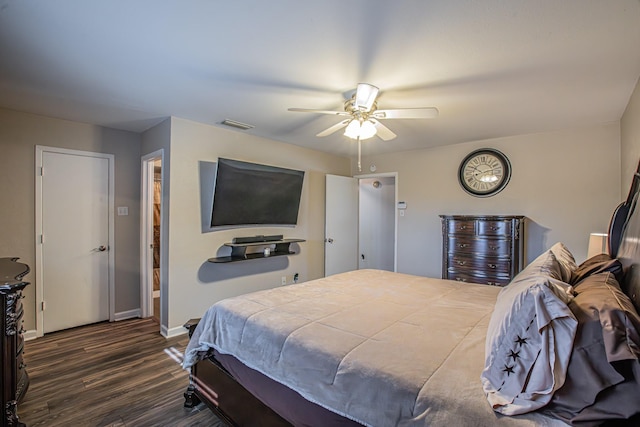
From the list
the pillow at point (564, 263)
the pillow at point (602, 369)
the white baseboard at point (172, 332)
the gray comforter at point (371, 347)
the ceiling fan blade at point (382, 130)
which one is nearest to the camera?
the pillow at point (602, 369)

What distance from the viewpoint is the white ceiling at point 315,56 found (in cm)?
158

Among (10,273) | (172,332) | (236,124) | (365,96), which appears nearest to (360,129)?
(365,96)

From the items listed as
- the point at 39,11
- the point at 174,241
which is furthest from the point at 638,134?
the point at 174,241

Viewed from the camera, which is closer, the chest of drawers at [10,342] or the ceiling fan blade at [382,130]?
the chest of drawers at [10,342]

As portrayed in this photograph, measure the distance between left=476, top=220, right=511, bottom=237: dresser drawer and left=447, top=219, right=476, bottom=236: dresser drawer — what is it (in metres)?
0.07

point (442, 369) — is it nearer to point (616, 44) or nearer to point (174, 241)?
point (616, 44)

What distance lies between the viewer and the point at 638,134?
2.42 meters

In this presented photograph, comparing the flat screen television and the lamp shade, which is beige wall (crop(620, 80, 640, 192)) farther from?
the flat screen television

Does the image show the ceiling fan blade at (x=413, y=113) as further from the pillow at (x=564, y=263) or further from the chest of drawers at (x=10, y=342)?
the chest of drawers at (x=10, y=342)

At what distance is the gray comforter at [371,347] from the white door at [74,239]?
8.20ft

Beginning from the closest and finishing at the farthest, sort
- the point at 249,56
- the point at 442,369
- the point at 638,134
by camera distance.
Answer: the point at 442,369, the point at 249,56, the point at 638,134

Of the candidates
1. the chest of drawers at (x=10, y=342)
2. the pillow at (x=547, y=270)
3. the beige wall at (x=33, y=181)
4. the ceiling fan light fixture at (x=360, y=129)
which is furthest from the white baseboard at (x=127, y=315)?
the pillow at (x=547, y=270)

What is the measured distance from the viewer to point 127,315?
3.89 meters

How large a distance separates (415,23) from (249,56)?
105cm
